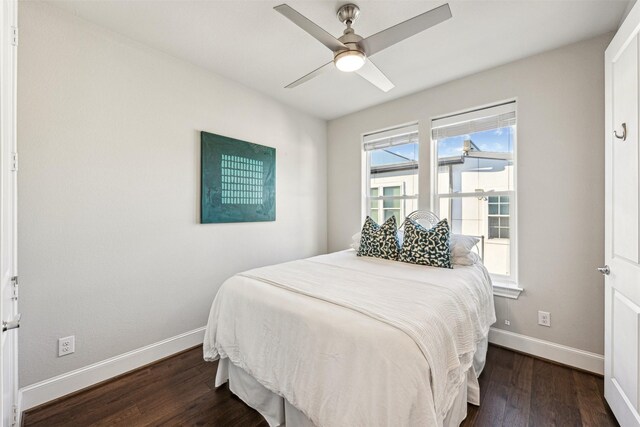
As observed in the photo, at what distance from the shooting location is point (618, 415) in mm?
1558

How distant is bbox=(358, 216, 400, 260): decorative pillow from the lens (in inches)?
101

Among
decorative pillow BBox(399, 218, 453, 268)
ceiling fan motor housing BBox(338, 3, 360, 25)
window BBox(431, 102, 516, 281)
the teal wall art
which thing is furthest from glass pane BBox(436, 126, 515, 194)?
the teal wall art

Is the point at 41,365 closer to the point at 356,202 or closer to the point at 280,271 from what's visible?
the point at 280,271

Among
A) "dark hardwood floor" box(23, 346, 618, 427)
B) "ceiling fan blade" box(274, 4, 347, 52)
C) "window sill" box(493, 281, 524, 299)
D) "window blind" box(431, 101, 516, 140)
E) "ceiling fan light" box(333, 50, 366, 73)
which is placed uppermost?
"ceiling fan blade" box(274, 4, 347, 52)

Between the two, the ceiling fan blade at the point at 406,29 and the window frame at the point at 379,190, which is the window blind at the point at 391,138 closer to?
the window frame at the point at 379,190

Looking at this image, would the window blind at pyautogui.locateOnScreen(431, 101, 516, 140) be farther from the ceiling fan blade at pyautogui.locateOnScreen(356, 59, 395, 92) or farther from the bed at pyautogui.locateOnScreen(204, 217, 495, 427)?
the bed at pyautogui.locateOnScreen(204, 217, 495, 427)

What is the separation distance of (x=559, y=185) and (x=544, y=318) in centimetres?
111

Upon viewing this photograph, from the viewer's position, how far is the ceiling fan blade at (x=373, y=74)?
1.94 m

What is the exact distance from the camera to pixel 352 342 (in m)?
1.19

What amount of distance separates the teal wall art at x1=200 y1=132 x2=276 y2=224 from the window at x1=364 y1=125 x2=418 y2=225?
4.28ft

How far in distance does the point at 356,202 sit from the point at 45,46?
3.13 metres

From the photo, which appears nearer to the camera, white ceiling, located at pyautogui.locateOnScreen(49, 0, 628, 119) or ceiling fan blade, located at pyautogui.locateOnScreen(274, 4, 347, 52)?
ceiling fan blade, located at pyautogui.locateOnScreen(274, 4, 347, 52)

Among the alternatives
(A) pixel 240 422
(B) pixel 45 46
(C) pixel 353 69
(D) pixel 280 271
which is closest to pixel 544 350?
(D) pixel 280 271

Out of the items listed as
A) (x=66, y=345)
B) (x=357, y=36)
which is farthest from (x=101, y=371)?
(x=357, y=36)
